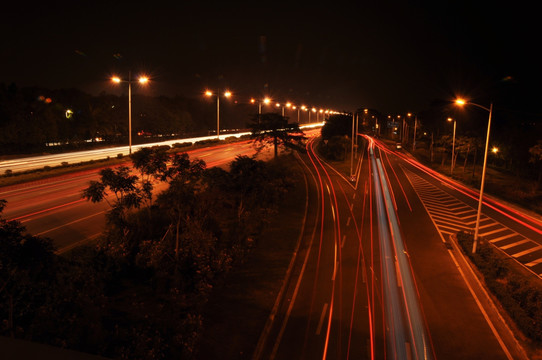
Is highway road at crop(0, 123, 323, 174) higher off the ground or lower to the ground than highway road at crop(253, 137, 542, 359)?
higher

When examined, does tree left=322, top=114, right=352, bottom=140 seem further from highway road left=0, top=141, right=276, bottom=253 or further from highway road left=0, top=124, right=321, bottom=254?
highway road left=0, top=124, right=321, bottom=254

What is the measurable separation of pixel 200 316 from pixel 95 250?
5.12 m

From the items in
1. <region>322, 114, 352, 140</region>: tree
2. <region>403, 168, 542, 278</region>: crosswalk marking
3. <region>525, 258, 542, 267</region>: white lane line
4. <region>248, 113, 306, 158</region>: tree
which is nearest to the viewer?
<region>525, 258, 542, 267</region>: white lane line

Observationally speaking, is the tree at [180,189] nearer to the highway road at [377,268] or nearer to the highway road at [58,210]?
the highway road at [58,210]

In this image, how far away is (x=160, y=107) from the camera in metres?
71.6

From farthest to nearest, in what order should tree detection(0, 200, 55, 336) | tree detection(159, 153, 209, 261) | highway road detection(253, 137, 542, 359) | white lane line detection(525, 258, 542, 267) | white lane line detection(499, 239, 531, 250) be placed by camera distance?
1. white lane line detection(499, 239, 531, 250)
2. white lane line detection(525, 258, 542, 267)
3. tree detection(159, 153, 209, 261)
4. highway road detection(253, 137, 542, 359)
5. tree detection(0, 200, 55, 336)

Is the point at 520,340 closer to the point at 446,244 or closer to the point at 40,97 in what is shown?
the point at 446,244

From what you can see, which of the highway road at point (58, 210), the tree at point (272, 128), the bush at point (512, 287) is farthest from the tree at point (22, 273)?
the tree at point (272, 128)

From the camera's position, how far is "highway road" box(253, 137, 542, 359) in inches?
458

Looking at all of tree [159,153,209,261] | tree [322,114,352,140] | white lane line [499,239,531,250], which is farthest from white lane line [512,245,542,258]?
tree [322,114,352,140]

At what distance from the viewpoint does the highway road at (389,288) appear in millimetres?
11633

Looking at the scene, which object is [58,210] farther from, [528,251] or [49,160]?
[528,251]

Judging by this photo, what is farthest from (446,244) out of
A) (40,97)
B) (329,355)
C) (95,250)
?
(40,97)

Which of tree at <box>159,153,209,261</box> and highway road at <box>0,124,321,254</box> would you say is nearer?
tree at <box>159,153,209,261</box>
